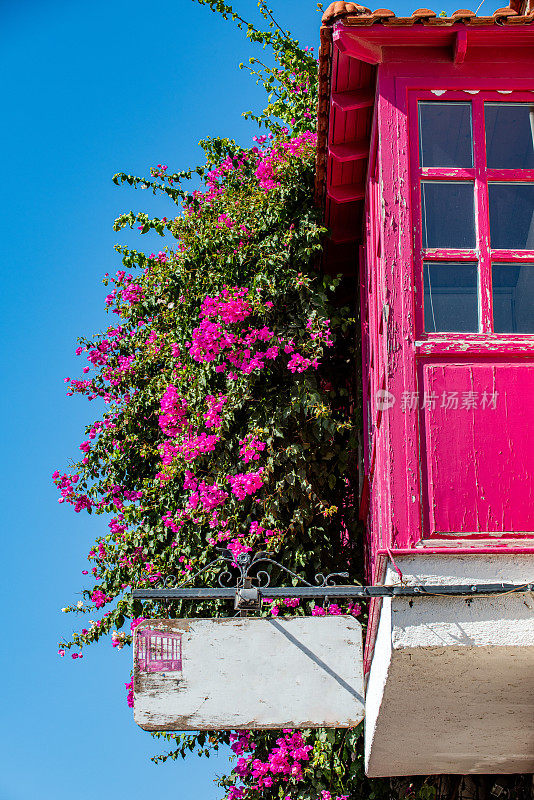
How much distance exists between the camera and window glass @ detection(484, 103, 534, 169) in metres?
5.04

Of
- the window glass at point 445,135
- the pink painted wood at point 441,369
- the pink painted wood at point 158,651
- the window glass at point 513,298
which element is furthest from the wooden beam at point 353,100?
the pink painted wood at point 158,651

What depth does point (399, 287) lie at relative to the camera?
473 centimetres

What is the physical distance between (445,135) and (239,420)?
279 centimetres

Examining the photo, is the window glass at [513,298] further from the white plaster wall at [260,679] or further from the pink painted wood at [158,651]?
the pink painted wood at [158,651]

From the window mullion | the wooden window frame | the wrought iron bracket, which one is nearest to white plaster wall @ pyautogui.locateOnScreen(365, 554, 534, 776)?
the wrought iron bracket

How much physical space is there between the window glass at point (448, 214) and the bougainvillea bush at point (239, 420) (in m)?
2.08

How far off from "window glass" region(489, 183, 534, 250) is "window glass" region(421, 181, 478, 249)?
0.38ft

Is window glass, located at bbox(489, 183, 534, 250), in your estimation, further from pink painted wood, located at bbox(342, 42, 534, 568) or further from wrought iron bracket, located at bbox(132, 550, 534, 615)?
wrought iron bracket, located at bbox(132, 550, 534, 615)

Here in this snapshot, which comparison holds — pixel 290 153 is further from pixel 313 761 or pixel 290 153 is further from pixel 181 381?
pixel 313 761

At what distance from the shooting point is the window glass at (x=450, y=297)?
4.70m

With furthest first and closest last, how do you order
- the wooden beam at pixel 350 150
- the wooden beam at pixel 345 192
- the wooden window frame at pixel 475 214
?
the wooden beam at pixel 345 192 < the wooden beam at pixel 350 150 < the wooden window frame at pixel 475 214

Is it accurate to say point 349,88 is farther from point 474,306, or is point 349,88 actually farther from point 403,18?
point 474,306

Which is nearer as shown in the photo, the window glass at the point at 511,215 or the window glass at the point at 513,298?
the window glass at the point at 513,298

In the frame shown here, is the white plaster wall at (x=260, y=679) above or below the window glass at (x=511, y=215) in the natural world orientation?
below
